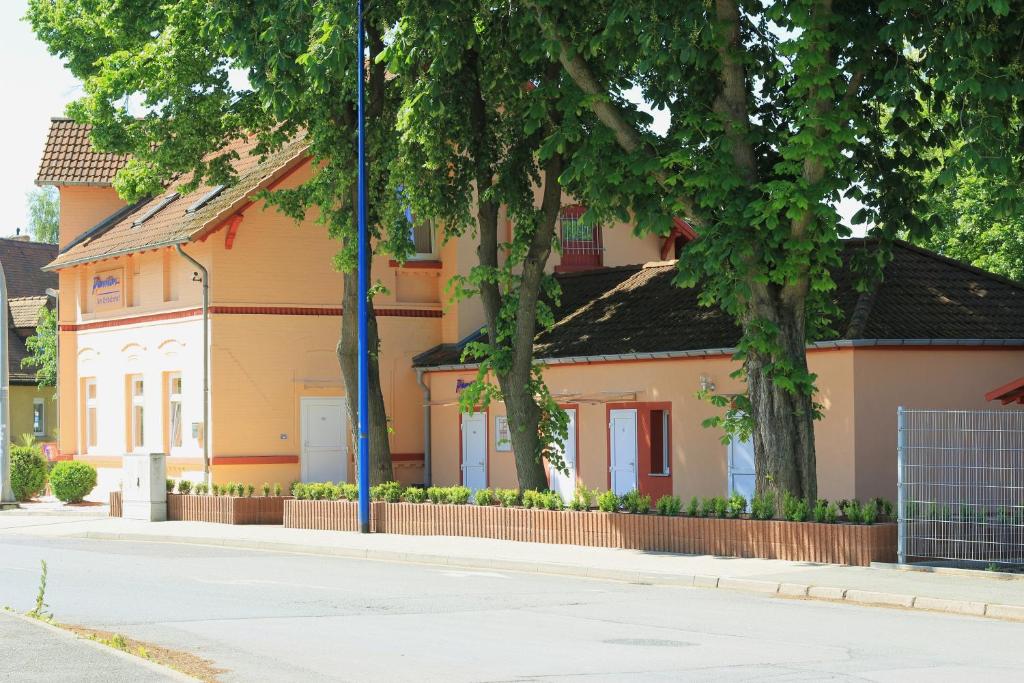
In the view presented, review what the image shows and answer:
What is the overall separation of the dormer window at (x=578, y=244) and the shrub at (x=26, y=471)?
14394 millimetres

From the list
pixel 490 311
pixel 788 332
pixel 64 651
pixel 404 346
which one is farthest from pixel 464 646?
pixel 404 346

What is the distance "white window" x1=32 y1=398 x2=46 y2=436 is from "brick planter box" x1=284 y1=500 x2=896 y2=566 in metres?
32.7

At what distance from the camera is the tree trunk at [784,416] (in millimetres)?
20562

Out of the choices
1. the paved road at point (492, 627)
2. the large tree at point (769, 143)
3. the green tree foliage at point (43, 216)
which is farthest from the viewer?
the green tree foliage at point (43, 216)

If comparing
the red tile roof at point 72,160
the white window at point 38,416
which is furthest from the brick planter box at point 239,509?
the white window at point 38,416

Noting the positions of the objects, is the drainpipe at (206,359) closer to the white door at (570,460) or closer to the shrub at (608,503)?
the white door at (570,460)

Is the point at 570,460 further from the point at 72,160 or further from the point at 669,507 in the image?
the point at 72,160

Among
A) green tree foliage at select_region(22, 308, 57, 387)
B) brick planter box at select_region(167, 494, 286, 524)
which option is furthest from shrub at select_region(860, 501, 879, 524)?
green tree foliage at select_region(22, 308, 57, 387)

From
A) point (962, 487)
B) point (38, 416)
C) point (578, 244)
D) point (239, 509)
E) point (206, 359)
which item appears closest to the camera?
point (962, 487)

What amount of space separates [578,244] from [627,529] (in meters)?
16.6

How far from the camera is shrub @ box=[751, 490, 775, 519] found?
67.1ft

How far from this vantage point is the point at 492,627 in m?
13.5

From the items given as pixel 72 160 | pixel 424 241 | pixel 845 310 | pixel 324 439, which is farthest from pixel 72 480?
pixel 845 310

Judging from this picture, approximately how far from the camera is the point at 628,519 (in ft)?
71.7
